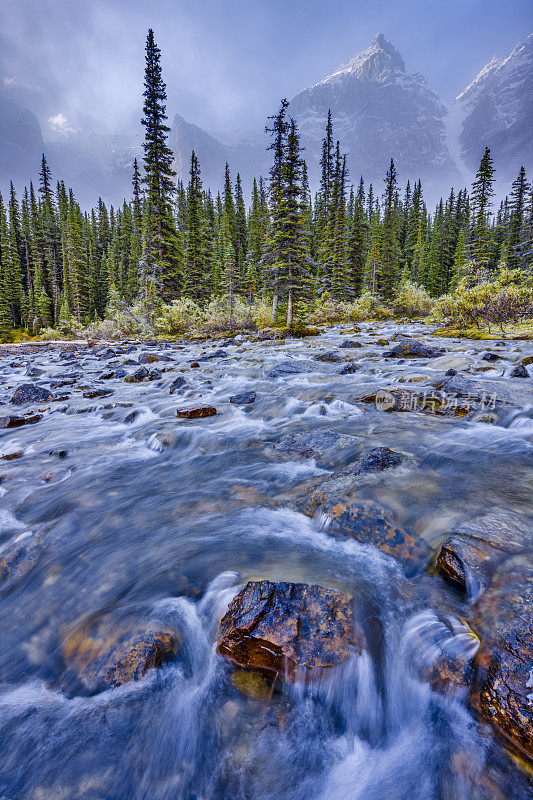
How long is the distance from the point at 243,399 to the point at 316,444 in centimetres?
364

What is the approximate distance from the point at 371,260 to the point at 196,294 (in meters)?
18.8

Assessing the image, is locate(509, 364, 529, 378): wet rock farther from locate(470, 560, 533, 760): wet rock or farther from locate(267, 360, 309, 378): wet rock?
locate(470, 560, 533, 760): wet rock

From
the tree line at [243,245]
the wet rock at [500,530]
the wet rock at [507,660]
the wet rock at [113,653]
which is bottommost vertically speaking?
the wet rock at [113,653]

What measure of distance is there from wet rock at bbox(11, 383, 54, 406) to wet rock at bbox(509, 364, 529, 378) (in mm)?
12807

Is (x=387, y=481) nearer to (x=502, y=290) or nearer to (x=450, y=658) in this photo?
(x=450, y=658)

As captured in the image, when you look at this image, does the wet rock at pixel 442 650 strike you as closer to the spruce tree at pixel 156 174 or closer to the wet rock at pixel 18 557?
the wet rock at pixel 18 557

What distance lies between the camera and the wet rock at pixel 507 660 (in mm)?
1745

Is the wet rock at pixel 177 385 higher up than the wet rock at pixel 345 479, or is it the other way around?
the wet rock at pixel 177 385

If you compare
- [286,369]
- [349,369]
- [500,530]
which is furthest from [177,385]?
[500,530]

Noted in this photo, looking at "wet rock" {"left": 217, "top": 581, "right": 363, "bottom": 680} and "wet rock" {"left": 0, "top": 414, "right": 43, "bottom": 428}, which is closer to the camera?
"wet rock" {"left": 217, "top": 581, "right": 363, "bottom": 680}

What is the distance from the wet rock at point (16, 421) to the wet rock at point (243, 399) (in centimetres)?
468

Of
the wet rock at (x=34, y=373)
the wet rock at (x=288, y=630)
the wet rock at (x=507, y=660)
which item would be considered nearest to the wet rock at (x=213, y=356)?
the wet rock at (x=34, y=373)

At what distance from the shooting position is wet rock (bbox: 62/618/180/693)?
2.30 meters

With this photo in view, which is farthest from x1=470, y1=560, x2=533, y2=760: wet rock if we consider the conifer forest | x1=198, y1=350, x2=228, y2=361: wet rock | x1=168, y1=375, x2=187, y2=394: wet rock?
x1=198, y1=350, x2=228, y2=361: wet rock
